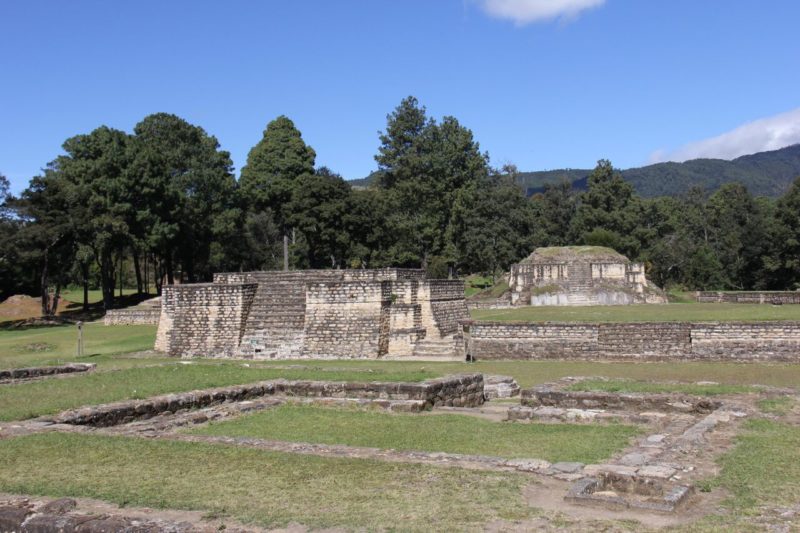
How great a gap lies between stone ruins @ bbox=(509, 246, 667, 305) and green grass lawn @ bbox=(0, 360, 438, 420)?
2575 cm

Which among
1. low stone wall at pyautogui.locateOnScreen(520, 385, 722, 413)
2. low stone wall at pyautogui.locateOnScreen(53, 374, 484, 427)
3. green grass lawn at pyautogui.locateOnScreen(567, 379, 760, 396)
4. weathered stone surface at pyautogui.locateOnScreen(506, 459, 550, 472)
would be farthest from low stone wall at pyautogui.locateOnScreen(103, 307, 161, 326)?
weathered stone surface at pyautogui.locateOnScreen(506, 459, 550, 472)

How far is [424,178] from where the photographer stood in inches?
2100

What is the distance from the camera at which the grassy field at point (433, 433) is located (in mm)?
8359

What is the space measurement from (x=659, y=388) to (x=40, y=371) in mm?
12058

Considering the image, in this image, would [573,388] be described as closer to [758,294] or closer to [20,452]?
[20,452]

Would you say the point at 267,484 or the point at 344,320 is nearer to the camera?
the point at 267,484

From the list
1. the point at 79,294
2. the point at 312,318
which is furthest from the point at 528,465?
the point at 79,294

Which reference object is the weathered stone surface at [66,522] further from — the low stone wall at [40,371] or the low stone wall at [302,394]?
the low stone wall at [40,371]

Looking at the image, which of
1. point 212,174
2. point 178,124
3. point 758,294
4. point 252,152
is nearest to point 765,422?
point 758,294

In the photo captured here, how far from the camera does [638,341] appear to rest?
1859cm

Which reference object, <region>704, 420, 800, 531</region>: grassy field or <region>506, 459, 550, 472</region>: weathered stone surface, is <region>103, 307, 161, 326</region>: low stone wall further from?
<region>704, 420, 800, 531</region>: grassy field

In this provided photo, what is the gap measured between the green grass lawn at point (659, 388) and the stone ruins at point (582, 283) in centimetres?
2625

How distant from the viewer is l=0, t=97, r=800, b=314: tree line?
36.4 meters

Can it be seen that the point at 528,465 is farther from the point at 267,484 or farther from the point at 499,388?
the point at 499,388
